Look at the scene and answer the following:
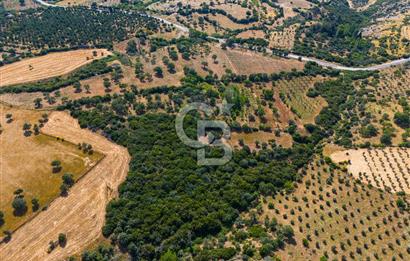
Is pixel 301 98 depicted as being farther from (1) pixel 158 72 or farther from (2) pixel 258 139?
(1) pixel 158 72

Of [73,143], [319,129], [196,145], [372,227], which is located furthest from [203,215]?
[319,129]

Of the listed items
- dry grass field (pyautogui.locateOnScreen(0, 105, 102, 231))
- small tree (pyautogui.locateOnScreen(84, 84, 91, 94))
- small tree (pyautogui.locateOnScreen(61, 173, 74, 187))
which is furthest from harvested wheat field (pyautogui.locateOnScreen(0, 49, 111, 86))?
small tree (pyautogui.locateOnScreen(61, 173, 74, 187))

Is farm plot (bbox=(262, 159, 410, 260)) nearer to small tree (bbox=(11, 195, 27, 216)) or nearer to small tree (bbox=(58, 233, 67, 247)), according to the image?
small tree (bbox=(58, 233, 67, 247))

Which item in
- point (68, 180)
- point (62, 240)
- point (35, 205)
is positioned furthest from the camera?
point (68, 180)

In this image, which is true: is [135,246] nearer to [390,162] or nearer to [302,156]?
[302,156]

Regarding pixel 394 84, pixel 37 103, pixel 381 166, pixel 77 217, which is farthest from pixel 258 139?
pixel 37 103

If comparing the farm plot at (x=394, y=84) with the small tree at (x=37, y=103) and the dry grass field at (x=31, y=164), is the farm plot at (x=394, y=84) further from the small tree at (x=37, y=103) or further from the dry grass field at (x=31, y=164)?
the small tree at (x=37, y=103)
